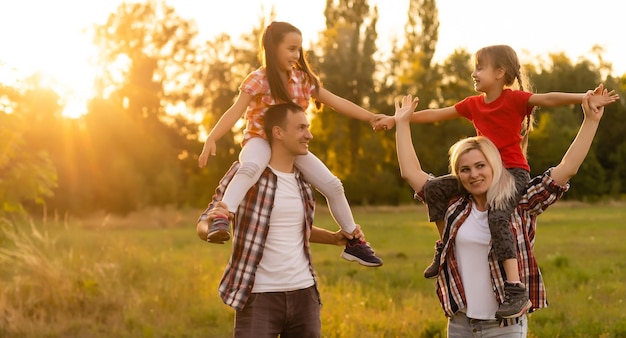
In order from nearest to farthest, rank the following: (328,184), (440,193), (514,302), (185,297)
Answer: (514,302), (440,193), (328,184), (185,297)

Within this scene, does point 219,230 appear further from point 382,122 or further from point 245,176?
point 382,122

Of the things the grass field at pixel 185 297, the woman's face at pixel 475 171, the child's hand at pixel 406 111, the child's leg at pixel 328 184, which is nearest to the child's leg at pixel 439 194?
the woman's face at pixel 475 171

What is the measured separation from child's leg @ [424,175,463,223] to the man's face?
2.32 feet

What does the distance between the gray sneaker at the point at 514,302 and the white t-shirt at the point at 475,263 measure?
0.53 feet

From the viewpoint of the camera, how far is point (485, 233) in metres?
4.71

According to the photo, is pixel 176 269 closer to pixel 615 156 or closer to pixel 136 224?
pixel 136 224

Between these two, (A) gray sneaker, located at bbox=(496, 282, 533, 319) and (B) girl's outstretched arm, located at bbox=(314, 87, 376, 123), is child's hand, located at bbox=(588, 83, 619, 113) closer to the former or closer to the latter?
(A) gray sneaker, located at bbox=(496, 282, 533, 319)

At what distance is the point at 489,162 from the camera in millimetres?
4695

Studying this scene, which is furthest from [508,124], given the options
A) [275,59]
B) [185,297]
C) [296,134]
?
[185,297]

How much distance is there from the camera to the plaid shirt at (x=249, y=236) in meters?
4.80

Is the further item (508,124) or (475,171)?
(508,124)

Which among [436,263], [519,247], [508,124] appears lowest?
[436,263]

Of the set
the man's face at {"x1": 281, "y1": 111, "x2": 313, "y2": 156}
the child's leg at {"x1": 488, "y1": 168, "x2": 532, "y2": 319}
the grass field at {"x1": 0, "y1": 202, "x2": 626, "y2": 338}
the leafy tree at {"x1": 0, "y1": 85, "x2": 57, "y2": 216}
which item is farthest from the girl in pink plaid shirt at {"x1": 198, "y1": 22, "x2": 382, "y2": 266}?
the leafy tree at {"x1": 0, "y1": 85, "x2": 57, "y2": 216}

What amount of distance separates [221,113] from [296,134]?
44.2 metres
